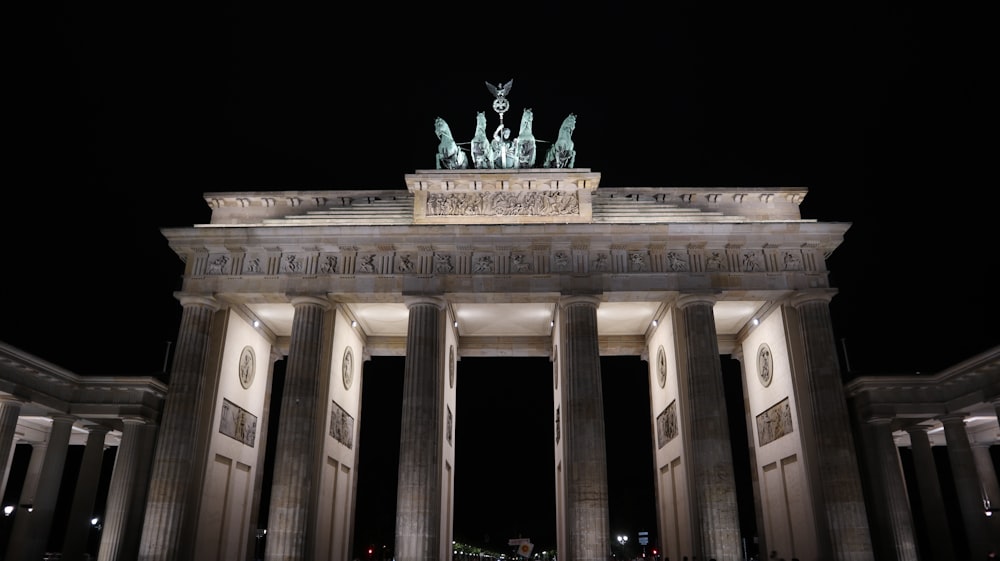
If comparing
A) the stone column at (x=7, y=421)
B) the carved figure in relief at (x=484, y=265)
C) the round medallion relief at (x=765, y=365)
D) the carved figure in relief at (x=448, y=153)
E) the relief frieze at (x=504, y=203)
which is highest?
the carved figure in relief at (x=448, y=153)

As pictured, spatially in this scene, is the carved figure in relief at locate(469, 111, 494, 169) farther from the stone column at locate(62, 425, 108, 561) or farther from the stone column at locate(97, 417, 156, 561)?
the stone column at locate(62, 425, 108, 561)

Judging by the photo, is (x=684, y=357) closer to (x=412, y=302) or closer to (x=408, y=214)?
(x=412, y=302)

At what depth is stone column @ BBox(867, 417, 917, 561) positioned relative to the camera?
2291 centimetres

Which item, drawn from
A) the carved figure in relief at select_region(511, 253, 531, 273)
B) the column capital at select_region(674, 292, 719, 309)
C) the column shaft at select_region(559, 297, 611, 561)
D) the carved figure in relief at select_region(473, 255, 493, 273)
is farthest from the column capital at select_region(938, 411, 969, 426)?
the carved figure in relief at select_region(473, 255, 493, 273)

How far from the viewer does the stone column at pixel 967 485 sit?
24.6 meters

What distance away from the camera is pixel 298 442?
24.0 m

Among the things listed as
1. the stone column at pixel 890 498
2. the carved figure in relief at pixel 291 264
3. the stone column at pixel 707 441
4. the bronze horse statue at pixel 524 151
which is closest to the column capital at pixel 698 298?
the stone column at pixel 707 441

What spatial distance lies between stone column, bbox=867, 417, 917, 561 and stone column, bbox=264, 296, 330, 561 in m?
19.8

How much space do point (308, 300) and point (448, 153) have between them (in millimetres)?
8268

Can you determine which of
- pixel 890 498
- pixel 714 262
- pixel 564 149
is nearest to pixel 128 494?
pixel 564 149

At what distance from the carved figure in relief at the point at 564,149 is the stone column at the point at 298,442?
10.8 metres

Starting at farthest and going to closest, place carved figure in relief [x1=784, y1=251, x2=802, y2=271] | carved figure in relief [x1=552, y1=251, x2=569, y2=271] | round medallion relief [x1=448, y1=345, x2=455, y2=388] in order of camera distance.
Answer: round medallion relief [x1=448, y1=345, x2=455, y2=388], carved figure in relief [x1=552, y1=251, x2=569, y2=271], carved figure in relief [x1=784, y1=251, x2=802, y2=271]

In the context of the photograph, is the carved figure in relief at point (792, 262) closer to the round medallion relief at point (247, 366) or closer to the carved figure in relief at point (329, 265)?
the carved figure in relief at point (329, 265)

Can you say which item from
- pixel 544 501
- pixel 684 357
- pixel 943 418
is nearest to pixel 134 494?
pixel 684 357
